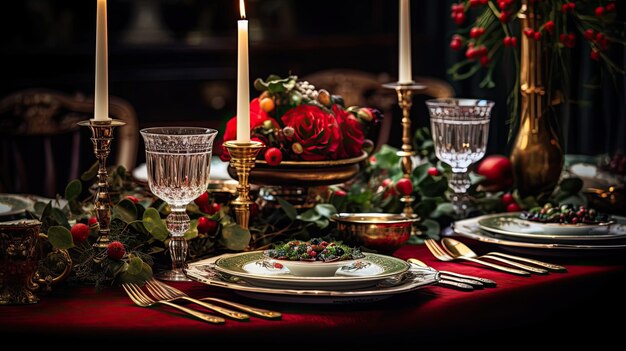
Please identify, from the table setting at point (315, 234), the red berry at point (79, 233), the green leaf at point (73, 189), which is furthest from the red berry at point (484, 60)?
the red berry at point (79, 233)

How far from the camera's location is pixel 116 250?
1.65 meters

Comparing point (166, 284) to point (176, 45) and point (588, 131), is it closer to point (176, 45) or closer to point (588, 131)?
point (588, 131)

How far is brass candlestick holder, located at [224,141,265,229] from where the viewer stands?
5.91 ft

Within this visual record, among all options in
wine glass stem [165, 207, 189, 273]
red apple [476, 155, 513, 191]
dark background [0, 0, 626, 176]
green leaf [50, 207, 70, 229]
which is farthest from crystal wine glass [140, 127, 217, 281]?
dark background [0, 0, 626, 176]

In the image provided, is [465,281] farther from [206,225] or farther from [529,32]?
[529,32]

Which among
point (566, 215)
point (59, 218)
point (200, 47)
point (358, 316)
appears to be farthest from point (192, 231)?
point (200, 47)

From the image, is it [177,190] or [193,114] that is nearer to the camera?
[177,190]

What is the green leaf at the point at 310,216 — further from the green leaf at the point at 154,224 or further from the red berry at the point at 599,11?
the red berry at the point at 599,11

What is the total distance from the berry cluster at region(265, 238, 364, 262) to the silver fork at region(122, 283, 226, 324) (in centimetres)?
18

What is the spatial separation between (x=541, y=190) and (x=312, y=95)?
618mm

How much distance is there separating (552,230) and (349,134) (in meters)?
0.44

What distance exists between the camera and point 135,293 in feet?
5.23

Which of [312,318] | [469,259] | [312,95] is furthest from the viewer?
[312,95]

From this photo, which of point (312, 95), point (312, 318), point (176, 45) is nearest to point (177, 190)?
point (312, 318)
